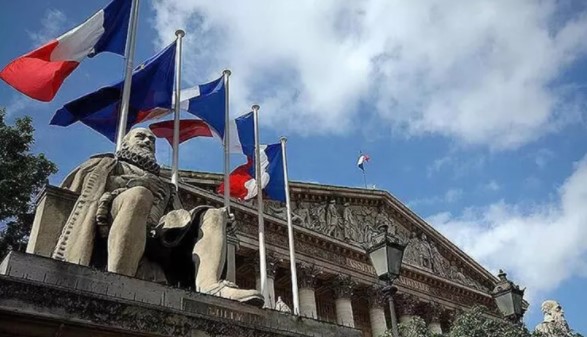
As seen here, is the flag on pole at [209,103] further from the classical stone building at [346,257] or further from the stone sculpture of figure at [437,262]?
the stone sculpture of figure at [437,262]

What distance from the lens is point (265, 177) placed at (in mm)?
15656

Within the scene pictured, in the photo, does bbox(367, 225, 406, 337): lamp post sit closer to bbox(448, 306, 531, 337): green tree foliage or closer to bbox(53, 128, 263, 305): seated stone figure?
bbox(53, 128, 263, 305): seated stone figure

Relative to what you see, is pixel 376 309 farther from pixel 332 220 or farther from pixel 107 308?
pixel 107 308

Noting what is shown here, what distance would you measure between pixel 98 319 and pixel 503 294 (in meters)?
7.82

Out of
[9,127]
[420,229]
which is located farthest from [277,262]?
[420,229]

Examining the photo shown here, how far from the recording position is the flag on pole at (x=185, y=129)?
38.7 ft

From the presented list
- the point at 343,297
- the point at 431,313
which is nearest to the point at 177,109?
the point at 343,297

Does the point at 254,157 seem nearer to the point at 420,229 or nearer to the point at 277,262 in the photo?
the point at 277,262

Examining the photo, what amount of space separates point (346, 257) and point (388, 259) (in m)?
19.1

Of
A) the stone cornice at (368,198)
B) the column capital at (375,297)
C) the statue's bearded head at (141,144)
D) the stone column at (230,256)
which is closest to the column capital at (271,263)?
the stone cornice at (368,198)

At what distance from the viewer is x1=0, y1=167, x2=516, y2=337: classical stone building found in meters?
2.94

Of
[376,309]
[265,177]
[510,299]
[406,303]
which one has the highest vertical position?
[406,303]

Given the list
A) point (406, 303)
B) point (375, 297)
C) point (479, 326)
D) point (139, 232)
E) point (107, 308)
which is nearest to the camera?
point (107, 308)

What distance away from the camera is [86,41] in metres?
10.1
